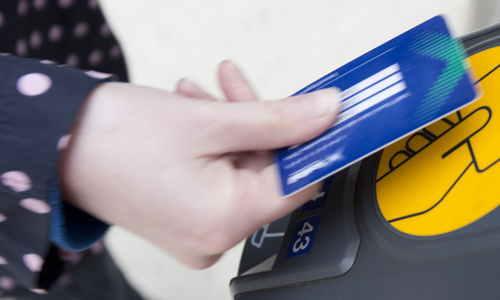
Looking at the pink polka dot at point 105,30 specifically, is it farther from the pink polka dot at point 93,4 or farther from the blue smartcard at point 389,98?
the blue smartcard at point 389,98

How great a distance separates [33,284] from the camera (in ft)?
1.65

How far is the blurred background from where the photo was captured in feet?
3.92

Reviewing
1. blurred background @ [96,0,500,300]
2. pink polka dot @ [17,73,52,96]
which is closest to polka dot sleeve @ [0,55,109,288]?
pink polka dot @ [17,73,52,96]

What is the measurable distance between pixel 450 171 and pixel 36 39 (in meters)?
0.49

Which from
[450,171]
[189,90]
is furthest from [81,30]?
[450,171]

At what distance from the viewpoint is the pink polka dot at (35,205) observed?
42 centimetres

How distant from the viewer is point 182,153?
41 centimetres

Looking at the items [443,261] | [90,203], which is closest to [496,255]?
[443,261]

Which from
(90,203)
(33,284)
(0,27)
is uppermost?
(0,27)

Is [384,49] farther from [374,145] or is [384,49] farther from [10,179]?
[10,179]

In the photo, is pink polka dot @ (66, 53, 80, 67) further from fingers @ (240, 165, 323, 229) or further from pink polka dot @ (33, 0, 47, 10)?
fingers @ (240, 165, 323, 229)

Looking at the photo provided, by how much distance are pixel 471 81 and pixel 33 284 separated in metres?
0.47

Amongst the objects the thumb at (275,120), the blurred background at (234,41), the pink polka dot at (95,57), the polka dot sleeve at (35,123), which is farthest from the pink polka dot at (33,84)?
the blurred background at (234,41)

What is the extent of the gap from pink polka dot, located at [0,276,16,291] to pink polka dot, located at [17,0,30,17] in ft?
1.06
